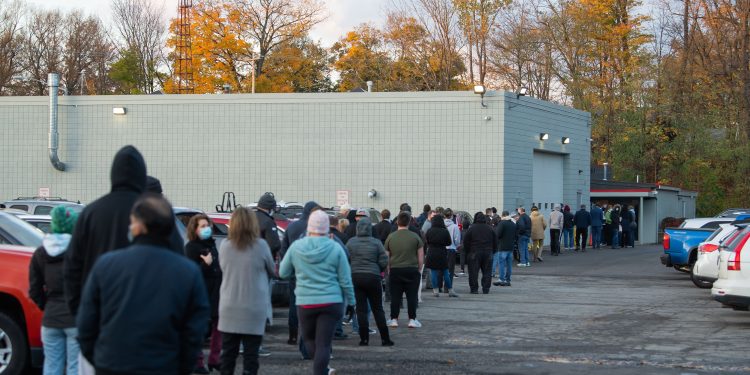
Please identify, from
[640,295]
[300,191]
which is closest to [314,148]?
[300,191]

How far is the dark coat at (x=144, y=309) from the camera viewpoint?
16.9 ft

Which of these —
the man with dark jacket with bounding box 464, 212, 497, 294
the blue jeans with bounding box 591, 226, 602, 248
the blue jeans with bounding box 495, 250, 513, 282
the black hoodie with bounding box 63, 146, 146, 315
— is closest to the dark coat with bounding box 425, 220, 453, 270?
the man with dark jacket with bounding box 464, 212, 497, 294

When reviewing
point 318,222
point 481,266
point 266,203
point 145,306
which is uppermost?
point 266,203

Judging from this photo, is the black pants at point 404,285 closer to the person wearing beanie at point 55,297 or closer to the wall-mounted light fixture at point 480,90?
the person wearing beanie at point 55,297

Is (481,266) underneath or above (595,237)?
above

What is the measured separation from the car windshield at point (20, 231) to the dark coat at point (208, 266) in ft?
4.85

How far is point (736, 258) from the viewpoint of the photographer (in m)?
14.6

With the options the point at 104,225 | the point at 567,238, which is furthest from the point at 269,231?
the point at 567,238

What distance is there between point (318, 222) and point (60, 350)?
278 cm

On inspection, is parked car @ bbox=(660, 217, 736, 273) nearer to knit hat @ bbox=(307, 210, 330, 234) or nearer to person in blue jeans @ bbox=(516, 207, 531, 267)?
person in blue jeans @ bbox=(516, 207, 531, 267)

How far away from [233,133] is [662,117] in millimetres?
30687

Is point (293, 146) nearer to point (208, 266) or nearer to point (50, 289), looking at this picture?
point (208, 266)

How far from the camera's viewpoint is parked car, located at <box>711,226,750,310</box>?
14.5 metres

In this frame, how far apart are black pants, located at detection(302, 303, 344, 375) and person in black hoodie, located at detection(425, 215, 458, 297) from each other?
8656 mm
